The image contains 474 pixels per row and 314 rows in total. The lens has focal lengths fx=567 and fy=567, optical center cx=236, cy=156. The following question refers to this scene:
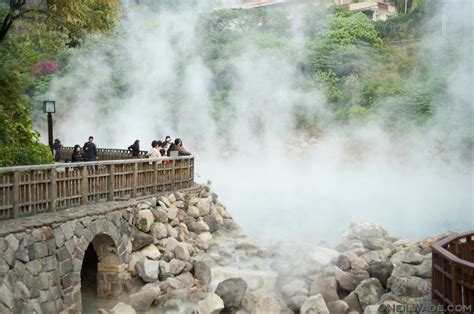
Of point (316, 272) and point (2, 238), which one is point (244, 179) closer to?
point (316, 272)

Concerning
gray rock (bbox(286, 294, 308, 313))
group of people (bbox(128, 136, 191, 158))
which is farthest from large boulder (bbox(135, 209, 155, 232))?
gray rock (bbox(286, 294, 308, 313))

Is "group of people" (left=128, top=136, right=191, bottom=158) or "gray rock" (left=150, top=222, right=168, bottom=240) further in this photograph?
"group of people" (left=128, top=136, right=191, bottom=158)

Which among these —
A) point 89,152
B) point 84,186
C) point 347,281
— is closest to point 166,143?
point 89,152

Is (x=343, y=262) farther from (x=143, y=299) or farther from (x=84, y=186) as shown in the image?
(x=84, y=186)

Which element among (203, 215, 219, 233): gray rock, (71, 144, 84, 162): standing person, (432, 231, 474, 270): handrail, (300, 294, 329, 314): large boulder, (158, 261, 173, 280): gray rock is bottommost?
(300, 294, 329, 314): large boulder

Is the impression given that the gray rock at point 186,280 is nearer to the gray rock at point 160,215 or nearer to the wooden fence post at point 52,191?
the gray rock at point 160,215

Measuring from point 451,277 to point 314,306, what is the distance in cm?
277

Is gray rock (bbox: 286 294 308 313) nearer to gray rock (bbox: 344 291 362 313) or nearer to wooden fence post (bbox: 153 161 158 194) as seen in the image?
gray rock (bbox: 344 291 362 313)

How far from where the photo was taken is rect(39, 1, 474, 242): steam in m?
15.2

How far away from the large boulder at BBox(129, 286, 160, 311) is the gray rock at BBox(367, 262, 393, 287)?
10.9ft

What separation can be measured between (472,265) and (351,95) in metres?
19.8

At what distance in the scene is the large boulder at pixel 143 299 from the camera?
331 inches

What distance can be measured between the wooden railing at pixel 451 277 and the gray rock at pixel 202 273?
419 cm

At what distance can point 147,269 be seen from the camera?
916cm
